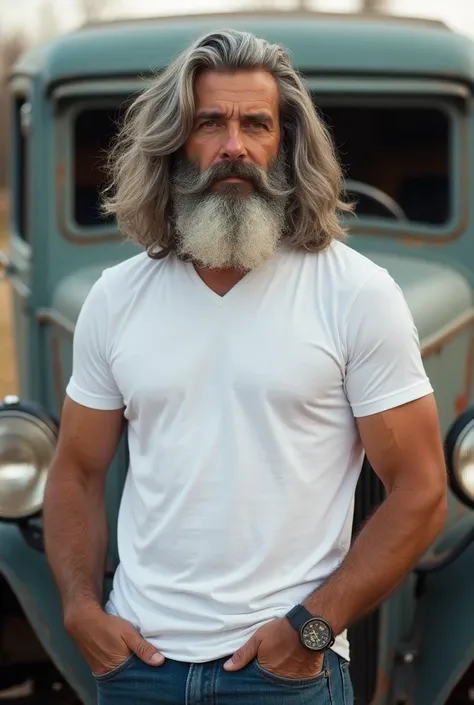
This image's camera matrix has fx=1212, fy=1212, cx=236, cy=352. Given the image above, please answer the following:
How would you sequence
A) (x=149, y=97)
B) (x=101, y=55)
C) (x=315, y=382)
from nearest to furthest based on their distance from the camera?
(x=315, y=382), (x=149, y=97), (x=101, y=55)

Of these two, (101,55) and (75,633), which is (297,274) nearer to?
(75,633)

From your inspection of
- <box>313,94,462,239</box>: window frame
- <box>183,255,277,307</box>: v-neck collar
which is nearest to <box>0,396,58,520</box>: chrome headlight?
<box>183,255,277,307</box>: v-neck collar

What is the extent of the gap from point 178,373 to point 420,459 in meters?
0.45

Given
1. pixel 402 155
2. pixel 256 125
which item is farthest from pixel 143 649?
pixel 402 155

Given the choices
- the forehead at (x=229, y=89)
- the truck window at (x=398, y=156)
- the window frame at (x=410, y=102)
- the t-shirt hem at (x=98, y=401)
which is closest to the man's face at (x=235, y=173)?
the forehead at (x=229, y=89)

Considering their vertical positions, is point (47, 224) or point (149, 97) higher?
point (149, 97)

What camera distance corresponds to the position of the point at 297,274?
2.23 m

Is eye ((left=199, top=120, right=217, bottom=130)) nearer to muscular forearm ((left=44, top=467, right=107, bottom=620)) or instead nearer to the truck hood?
muscular forearm ((left=44, top=467, right=107, bottom=620))

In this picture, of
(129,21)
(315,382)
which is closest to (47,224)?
(129,21)

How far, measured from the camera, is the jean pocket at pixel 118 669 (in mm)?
2197

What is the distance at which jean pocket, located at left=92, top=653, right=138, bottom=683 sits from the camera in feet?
7.21

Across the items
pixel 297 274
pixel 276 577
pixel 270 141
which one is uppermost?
pixel 270 141

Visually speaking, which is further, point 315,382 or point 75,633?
point 75,633

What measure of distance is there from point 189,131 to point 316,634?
93 centimetres
